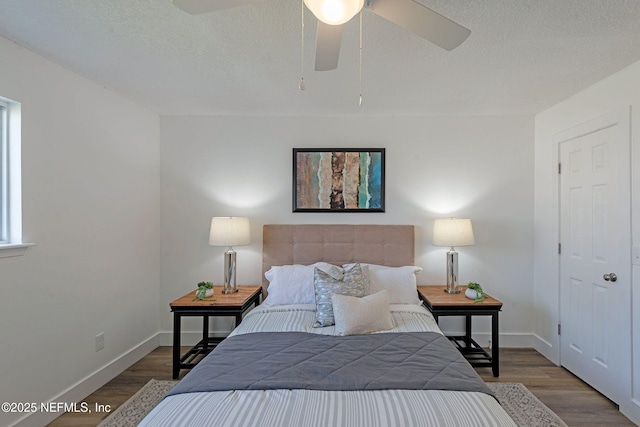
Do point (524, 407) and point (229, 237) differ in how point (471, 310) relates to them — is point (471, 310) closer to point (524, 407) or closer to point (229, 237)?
point (524, 407)

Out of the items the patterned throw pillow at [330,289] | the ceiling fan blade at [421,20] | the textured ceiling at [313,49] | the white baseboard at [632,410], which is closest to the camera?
the ceiling fan blade at [421,20]

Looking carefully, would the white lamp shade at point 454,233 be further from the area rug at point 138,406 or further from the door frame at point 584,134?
the area rug at point 138,406

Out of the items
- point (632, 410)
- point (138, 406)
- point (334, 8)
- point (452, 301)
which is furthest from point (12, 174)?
point (632, 410)

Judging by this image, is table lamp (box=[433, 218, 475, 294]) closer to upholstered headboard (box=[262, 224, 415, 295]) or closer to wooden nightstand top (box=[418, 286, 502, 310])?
wooden nightstand top (box=[418, 286, 502, 310])

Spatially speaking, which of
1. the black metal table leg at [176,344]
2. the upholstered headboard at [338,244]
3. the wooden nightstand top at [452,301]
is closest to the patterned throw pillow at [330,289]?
the upholstered headboard at [338,244]

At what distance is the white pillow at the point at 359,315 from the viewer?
2.22m

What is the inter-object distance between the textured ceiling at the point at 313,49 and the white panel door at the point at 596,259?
24.3 inches

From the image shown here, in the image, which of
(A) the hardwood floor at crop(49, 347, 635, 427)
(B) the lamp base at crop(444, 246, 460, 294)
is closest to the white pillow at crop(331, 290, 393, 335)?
(B) the lamp base at crop(444, 246, 460, 294)

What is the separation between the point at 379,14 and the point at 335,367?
5.70 feet

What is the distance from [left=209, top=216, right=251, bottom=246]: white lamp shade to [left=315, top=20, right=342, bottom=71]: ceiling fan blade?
5.99ft

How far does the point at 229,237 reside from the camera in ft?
9.72

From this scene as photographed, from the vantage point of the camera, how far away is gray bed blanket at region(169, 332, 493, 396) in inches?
60.4

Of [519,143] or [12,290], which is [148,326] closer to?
[12,290]

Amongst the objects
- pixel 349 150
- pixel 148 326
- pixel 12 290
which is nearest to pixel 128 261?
pixel 148 326
